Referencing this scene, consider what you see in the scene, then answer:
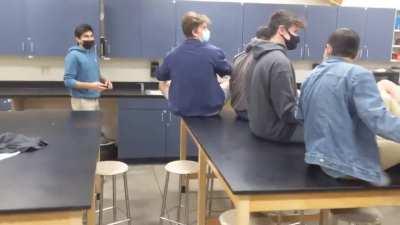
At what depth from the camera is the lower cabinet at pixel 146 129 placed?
16.0 ft

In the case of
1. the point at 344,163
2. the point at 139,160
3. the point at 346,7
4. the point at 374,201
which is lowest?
the point at 139,160

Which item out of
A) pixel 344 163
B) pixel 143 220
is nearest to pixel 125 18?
pixel 143 220

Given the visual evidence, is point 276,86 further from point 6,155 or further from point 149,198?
point 149,198

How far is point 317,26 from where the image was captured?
5.46m

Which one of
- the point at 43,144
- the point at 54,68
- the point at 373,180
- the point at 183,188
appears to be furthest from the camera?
the point at 54,68

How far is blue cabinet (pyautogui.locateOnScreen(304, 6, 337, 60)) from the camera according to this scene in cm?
543

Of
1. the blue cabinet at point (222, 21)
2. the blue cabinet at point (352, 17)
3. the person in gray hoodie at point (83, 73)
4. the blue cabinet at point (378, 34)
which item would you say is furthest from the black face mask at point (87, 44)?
the blue cabinet at point (378, 34)

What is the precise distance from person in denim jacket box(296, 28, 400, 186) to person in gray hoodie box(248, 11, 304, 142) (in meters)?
0.41

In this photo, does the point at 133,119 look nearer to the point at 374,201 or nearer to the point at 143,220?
the point at 143,220

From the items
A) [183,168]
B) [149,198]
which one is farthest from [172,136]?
[183,168]

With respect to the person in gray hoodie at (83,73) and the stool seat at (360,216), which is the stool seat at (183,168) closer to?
the stool seat at (360,216)

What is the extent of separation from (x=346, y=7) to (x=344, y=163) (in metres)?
4.14

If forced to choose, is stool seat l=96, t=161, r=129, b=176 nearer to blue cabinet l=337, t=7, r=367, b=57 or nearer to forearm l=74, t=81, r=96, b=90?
forearm l=74, t=81, r=96, b=90

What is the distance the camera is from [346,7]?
5.46 meters
